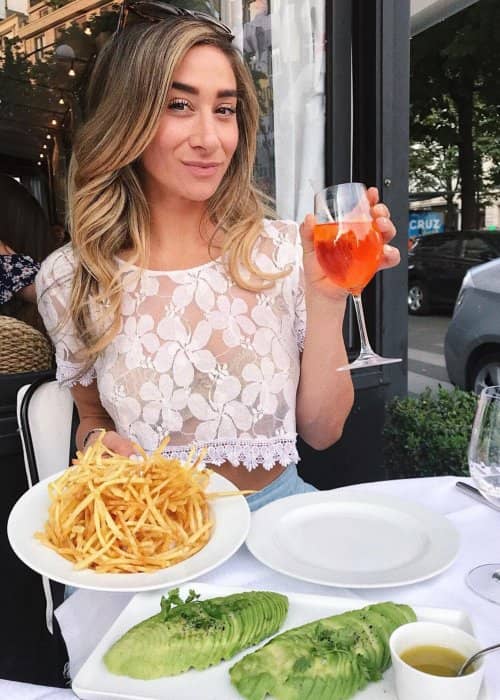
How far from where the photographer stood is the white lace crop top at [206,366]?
1.68 m

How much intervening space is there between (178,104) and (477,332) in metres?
4.34

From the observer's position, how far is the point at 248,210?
1948 mm

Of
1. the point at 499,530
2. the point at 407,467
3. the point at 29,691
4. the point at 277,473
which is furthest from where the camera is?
the point at 407,467

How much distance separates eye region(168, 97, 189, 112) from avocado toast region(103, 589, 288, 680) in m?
1.17

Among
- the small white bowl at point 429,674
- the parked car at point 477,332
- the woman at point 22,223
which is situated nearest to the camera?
the small white bowl at point 429,674

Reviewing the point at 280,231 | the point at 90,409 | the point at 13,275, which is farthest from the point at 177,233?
the point at 13,275

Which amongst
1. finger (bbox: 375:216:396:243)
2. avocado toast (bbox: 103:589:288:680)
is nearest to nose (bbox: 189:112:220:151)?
finger (bbox: 375:216:396:243)

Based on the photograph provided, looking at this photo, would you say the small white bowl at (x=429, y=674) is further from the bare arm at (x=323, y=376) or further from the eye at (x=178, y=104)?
the eye at (x=178, y=104)

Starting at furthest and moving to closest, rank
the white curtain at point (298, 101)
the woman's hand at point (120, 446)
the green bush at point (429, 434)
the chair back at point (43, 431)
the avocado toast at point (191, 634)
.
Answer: the white curtain at point (298, 101) < the green bush at point (429, 434) < the chair back at point (43, 431) < the woman's hand at point (120, 446) < the avocado toast at point (191, 634)

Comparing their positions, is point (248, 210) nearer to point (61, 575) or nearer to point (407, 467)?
point (61, 575)

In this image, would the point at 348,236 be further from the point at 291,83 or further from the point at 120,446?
Result: the point at 291,83

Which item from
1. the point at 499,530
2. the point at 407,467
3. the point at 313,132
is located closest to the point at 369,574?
the point at 499,530

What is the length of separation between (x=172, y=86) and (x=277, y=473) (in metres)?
1.01

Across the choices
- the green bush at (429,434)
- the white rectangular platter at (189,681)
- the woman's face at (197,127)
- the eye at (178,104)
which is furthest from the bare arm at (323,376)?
the green bush at (429,434)
